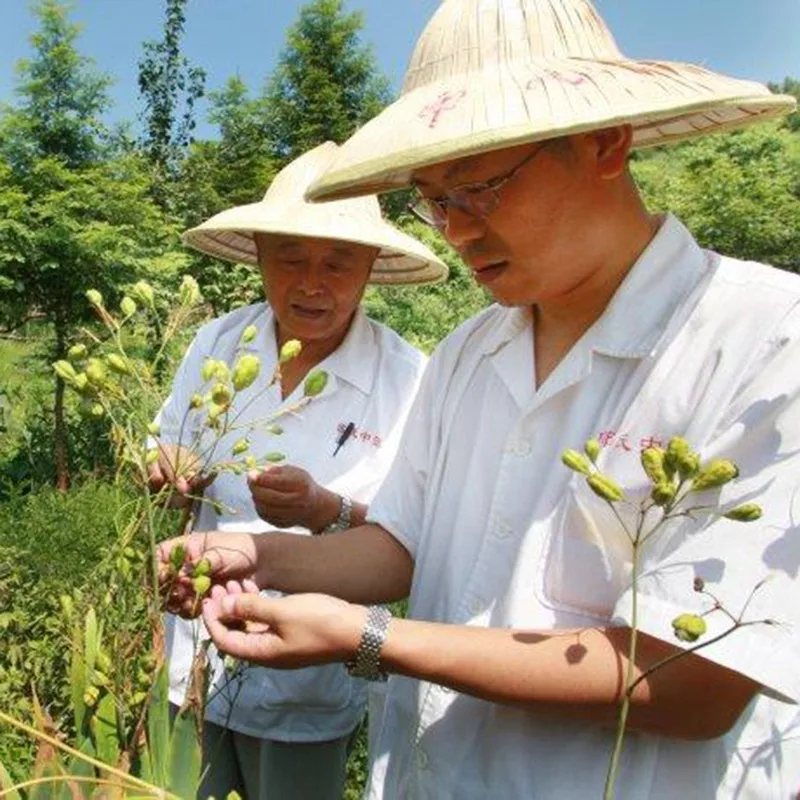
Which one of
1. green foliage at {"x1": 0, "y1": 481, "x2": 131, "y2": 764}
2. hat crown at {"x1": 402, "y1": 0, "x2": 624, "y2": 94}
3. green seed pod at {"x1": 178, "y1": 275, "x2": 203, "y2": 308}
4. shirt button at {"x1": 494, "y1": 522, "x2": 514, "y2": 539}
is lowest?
green foliage at {"x1": 0, "y1": 481, "x2": 131, "y2": 764}

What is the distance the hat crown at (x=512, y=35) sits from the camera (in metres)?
1.04

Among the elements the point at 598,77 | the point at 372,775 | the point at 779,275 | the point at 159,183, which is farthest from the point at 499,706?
the point at 159,183

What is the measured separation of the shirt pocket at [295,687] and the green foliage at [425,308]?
5.62m

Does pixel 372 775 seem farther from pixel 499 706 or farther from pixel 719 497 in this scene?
pixel 719 497

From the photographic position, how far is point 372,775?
131cm

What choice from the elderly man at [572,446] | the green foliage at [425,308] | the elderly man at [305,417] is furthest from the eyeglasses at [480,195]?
the green foliage at [425,308]

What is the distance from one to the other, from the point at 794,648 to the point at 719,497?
15 centimetres

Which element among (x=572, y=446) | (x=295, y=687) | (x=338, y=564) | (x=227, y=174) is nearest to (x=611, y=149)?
(x=572, y=446)

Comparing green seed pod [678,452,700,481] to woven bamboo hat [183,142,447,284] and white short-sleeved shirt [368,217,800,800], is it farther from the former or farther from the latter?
woven bamboo hat [183,142,447,284]

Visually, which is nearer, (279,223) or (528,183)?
(528,183)

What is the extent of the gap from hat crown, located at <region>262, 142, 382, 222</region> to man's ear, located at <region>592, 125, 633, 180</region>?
3.09ft

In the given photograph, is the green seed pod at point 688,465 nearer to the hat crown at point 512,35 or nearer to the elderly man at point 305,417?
the hat crown at point 512,35

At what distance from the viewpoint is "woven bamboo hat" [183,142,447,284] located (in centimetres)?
190

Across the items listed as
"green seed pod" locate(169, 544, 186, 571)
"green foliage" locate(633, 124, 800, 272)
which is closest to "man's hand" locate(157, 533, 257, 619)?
"green seed pod" locate(169, 544, 186, 571)
